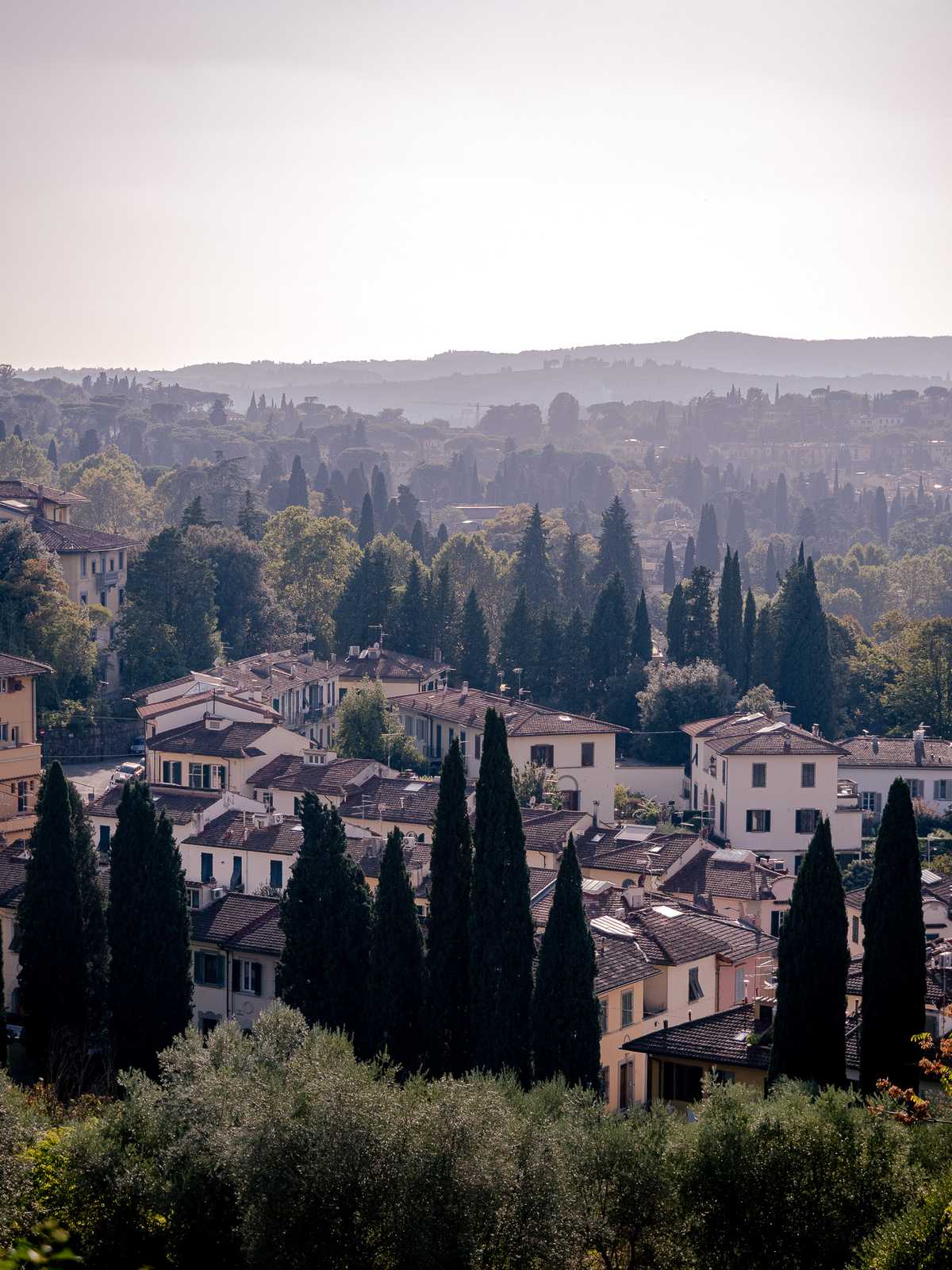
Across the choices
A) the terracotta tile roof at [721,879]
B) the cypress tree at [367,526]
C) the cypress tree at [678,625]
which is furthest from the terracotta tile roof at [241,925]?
the cypress tree at [367,526]

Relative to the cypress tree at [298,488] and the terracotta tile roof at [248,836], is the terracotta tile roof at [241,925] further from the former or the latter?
the cypress tree at [298,488]

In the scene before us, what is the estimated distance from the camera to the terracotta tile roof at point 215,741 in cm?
4405

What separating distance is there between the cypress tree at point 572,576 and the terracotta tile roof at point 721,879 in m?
41.1

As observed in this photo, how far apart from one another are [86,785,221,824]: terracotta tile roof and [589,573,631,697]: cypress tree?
22.1m

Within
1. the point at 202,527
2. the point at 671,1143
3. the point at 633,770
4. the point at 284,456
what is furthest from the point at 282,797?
the point at 284,456

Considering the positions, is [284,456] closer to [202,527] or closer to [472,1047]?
[202,527]

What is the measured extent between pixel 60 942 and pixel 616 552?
182 ft

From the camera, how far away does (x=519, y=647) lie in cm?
6203

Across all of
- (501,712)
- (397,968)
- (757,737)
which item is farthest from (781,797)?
(397,968)

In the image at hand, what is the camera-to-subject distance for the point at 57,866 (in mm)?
27922

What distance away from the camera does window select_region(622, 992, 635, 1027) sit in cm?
2759

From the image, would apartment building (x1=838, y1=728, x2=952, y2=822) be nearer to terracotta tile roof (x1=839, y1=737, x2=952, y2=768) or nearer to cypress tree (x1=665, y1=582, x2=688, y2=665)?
terracotta tile roof (x1=839, y1=737, x2=952, y2=768)

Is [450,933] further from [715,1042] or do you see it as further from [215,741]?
[215,741]

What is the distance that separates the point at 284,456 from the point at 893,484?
215 ft
